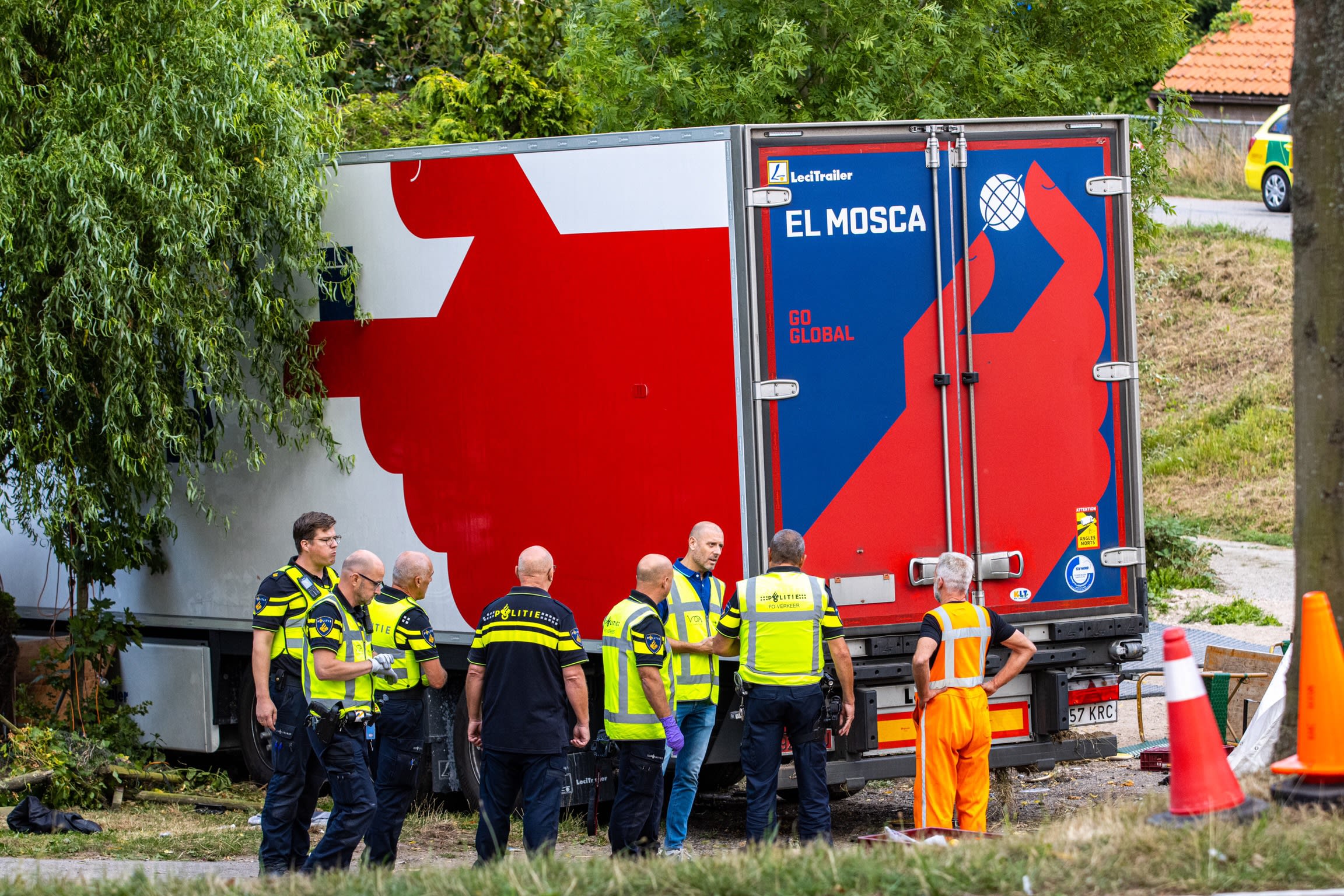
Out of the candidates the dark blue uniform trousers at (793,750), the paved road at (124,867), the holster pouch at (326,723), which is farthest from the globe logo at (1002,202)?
the paved road at (124,867)

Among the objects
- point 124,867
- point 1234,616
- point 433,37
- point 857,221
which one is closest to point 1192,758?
point 857,221

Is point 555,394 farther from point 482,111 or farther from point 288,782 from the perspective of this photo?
point 482,111

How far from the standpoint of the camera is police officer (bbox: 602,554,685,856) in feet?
23.5

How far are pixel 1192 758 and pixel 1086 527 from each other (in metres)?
2.78

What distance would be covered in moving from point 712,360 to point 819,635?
1422 mm

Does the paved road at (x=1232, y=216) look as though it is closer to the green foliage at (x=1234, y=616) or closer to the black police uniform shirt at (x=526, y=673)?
the green foliage at (x=1234, y=616)

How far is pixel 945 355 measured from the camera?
7750 millimetres

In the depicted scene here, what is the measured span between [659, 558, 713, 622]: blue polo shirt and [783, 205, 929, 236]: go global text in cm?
169

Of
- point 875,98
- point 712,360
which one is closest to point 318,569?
point 712,360

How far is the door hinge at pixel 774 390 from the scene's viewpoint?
297 inches

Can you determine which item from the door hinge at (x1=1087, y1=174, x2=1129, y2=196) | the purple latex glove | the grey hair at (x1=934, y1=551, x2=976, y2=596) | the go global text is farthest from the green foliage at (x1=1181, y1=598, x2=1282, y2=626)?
the purple latex glove

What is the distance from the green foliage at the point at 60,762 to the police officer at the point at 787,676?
400cm

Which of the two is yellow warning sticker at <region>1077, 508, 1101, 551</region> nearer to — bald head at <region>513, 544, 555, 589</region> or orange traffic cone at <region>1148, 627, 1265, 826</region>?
orange traffic cone at <region>1148, 627, 1265, 826</region>

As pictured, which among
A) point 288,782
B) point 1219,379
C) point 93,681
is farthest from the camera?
point 1219,379
